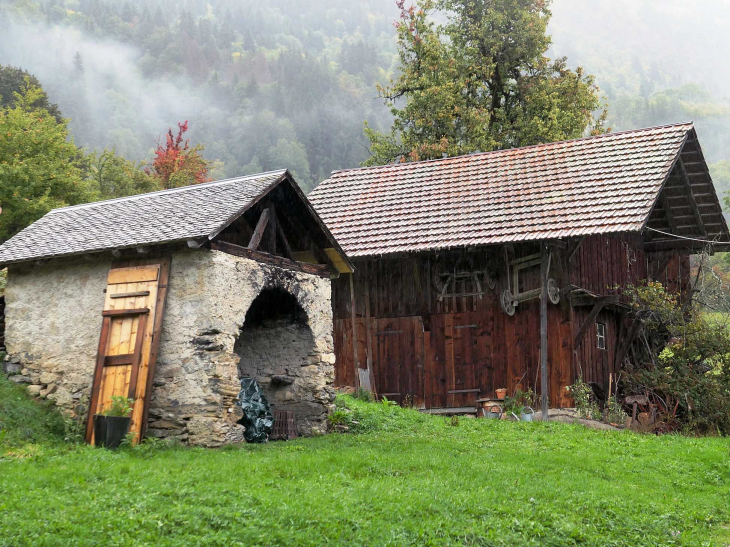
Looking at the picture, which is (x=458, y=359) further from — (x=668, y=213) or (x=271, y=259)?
(x=668, y=213)

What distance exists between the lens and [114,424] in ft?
35.7

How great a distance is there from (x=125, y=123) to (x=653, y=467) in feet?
291

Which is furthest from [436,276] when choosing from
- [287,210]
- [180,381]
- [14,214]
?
[14,214]

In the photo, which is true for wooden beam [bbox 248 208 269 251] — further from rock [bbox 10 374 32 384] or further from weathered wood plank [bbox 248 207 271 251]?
rock [bbox 10 374 32 384]

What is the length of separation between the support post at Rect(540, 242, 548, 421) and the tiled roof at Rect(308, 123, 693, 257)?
68 centimetres

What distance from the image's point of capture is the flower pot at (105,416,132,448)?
10.8m

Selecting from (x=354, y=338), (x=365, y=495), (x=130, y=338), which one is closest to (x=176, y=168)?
(x=354, y=338)

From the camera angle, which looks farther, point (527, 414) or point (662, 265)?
point (662, 265)

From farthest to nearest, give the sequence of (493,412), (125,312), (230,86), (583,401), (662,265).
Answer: (230,86), (662,265), (493,412), (583,401), (125,312)

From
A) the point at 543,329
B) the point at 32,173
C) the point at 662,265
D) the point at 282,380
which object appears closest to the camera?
the point at 282,380

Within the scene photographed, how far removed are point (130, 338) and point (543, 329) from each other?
902 cm

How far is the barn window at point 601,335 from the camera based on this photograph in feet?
62.3

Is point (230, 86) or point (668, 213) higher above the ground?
point (230, 86)

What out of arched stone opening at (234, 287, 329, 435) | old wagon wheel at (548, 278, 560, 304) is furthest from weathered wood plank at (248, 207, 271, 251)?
old wagon wheel at (548, 278, 560, 304)
